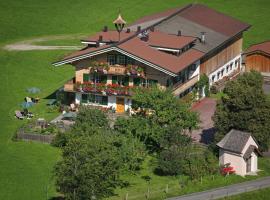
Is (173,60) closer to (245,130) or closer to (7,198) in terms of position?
(245,130)

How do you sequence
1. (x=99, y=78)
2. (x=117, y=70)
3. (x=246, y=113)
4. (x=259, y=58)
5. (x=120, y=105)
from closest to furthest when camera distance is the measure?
(x=246, y=113), (x=117, y=70), (x=120, y=105), (x=99, y=78), (x=259, y=58)

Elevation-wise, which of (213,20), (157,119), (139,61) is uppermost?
(213,20)

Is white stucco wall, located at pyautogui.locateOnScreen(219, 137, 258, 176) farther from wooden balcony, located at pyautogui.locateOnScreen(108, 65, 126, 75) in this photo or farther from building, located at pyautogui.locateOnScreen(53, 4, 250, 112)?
wooden balcony, located at pyautogui.locateOnScreen(108, 65, 126, 75)

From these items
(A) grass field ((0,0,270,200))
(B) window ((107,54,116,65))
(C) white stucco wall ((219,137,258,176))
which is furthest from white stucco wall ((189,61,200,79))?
(C) white stucco wall ((219,137,258,176))

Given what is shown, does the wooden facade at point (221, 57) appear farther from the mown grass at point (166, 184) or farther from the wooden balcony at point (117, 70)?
the mown grass at point (166, 184)

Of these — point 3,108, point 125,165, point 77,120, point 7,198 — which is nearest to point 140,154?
point 125,165

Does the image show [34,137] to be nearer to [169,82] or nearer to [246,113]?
[169,82]

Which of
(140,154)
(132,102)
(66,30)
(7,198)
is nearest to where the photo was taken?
(7,198)

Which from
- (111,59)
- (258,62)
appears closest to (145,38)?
(111,59)
